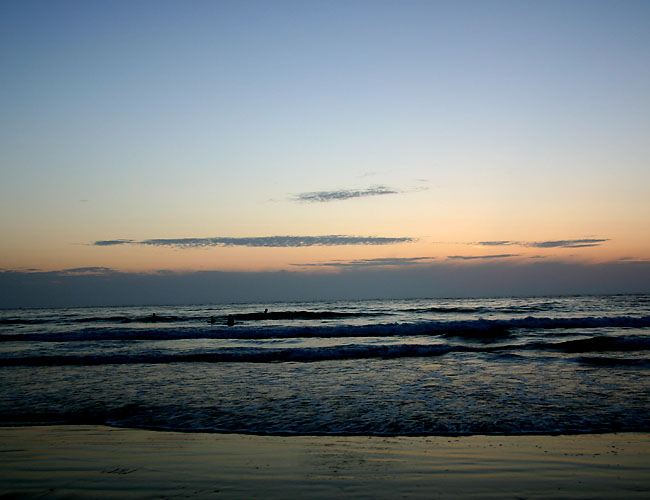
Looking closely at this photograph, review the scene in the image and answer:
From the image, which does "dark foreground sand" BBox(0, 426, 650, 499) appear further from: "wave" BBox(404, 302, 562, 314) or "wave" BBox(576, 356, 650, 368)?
"wave" BBox(404, 302, 562, 314)

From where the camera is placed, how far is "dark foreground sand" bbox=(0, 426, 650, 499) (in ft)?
16.0

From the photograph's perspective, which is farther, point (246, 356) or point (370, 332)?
point (370, 332)

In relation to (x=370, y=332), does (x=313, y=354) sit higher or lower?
higher

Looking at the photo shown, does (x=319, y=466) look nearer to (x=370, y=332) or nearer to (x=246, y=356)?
(x=246, y=356)

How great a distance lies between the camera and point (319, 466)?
5746mm

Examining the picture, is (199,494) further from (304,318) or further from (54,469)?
(304,318)

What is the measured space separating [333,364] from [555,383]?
758cm

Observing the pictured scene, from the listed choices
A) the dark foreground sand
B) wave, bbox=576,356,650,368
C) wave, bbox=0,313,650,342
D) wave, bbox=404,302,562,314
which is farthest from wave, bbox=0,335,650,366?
wave, bbox=404,302,562,314

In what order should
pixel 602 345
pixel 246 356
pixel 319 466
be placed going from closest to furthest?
pixel 319 466
pixel 246 356
pixel 602 345

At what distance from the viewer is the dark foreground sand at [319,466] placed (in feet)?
16.0

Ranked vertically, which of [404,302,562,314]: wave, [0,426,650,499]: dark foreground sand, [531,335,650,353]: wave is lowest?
[404,302,562,314]: wave

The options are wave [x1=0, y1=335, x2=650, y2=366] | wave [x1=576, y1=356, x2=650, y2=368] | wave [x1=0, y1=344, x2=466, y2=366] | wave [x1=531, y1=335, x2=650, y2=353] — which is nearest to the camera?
wave [x1=576, y1=356, x2=650, y2=368]

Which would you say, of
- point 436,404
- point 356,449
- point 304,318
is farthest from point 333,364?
point 304,318

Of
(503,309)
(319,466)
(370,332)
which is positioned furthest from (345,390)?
(503,309)
